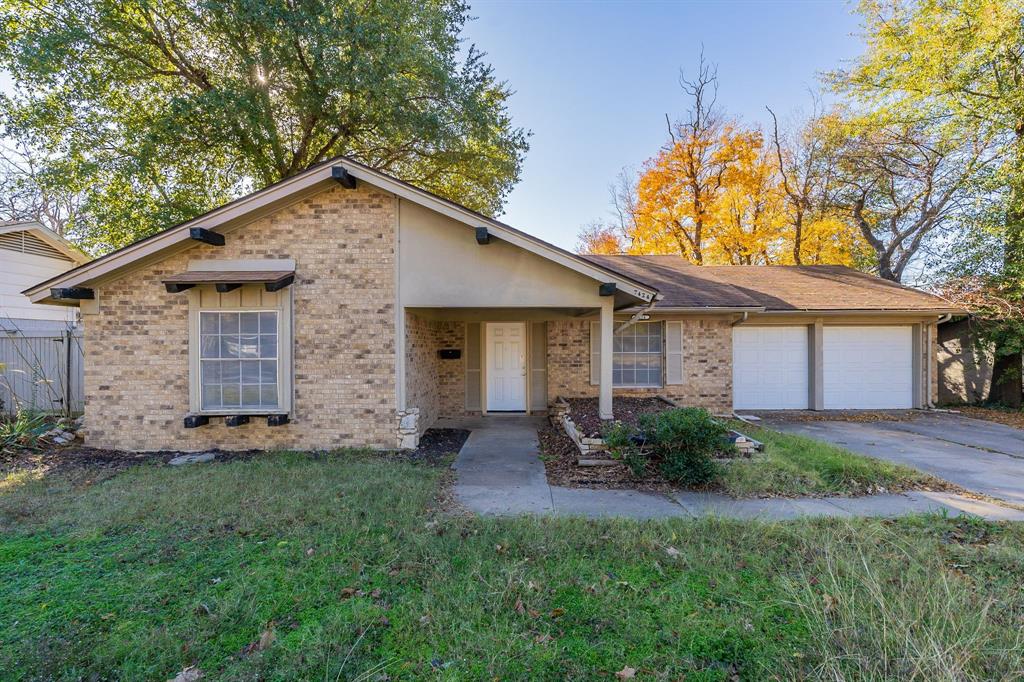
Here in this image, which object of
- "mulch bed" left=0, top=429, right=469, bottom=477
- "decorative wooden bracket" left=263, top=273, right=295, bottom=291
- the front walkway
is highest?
"decorative wooden bracket" left=263, top=273, right=295, bottom=291

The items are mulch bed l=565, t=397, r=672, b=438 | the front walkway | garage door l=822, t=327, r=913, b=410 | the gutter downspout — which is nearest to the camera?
the front walkway

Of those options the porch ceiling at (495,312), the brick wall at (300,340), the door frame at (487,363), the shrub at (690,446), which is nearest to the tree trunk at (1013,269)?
the porch ceiling at (495,312)

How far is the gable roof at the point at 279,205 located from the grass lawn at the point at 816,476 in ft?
10.3

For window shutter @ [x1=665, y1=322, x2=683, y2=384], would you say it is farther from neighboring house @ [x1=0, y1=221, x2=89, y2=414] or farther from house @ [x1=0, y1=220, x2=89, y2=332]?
house @ [x1=0, y1=220, x2=89, y2=332]

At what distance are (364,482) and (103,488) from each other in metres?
3.15

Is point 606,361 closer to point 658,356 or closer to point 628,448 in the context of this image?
point 628,448

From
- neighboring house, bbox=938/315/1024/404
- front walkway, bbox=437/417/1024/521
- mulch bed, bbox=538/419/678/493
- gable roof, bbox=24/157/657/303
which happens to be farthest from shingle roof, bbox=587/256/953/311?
front walkway, bbox=437/417/1024/521

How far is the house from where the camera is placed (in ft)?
35.9

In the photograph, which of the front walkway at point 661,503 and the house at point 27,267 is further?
the house at point 27,267

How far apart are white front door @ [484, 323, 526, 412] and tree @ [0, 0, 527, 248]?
6667 mm

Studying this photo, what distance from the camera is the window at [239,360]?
7109mm

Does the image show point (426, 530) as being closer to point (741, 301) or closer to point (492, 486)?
point (492, 486)

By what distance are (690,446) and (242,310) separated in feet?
22.8

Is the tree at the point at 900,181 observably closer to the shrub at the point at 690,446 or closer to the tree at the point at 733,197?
the tree at the point at 733,197
